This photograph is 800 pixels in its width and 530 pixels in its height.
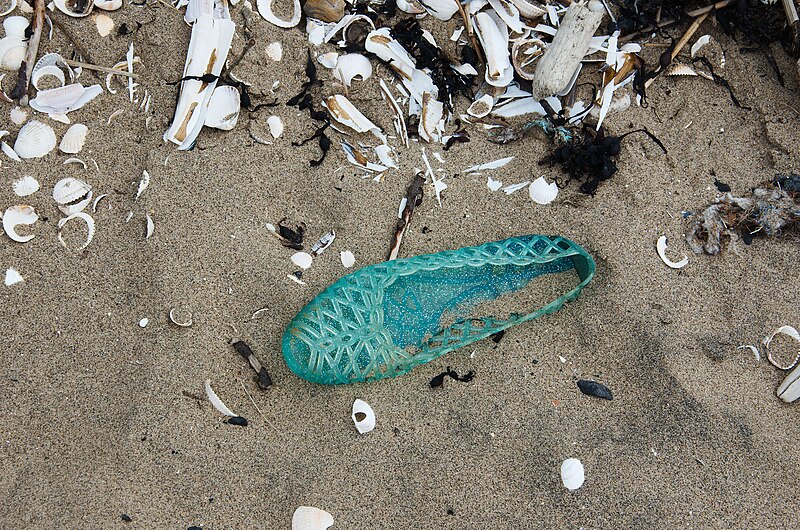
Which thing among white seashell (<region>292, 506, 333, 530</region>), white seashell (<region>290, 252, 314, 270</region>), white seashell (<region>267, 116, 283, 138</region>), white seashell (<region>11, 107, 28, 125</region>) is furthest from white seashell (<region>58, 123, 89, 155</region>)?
white seashell (<region>292, 506, 333, 530</region>)

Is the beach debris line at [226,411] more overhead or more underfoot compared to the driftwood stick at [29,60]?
more underfoot

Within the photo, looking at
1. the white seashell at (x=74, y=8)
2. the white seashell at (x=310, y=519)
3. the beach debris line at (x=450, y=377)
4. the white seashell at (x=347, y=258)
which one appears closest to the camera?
the white seashell at (x=310, y=519)

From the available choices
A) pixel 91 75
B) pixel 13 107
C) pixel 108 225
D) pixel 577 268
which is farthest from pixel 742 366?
pixel 13 107

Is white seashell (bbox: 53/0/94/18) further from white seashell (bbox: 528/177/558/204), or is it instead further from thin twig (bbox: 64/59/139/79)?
white seashell (bbox: 528/177/558/204)

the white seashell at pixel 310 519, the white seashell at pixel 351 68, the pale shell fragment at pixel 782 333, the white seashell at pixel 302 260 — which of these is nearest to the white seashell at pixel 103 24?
the white seashell at pixel 351 68

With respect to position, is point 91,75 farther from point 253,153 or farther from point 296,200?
point 296,200

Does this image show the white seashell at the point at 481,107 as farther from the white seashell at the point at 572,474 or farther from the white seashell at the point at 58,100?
the white seashell at the point at 58,100
